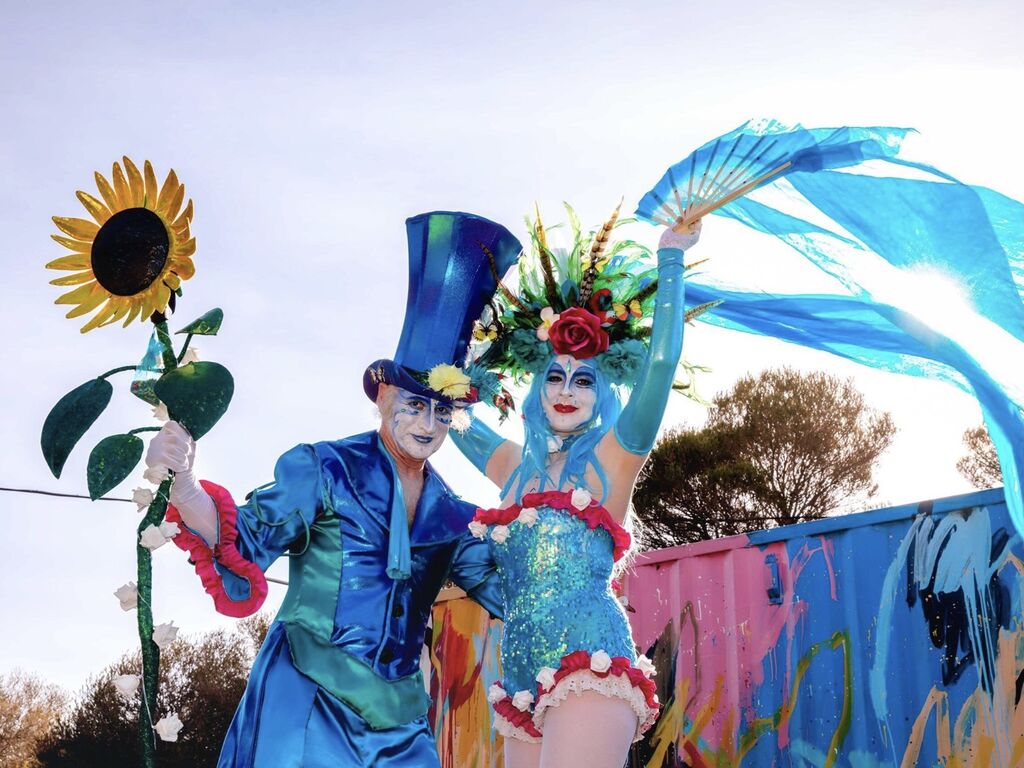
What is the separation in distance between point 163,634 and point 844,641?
10.1 feet

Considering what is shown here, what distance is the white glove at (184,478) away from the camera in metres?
2.55

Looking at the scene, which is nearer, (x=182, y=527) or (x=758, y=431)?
(x=182, y=527)

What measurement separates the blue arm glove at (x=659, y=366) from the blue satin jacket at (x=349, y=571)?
0.58 meters

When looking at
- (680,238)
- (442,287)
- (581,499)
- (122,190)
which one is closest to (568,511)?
(581,499)

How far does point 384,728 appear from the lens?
2.65m

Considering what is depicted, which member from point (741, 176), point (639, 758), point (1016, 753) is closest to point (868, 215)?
point (741, 176)

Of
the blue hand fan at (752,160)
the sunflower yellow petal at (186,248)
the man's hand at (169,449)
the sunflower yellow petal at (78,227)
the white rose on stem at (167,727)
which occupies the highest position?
the blue hand fan at (752,160)

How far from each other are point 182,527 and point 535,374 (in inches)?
46.4

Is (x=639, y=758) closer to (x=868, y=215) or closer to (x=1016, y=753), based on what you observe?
(x=1016, y=753)

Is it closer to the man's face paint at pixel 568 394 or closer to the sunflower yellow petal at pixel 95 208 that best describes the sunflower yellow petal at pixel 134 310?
the sunflower yellow petal at pixel 95 208

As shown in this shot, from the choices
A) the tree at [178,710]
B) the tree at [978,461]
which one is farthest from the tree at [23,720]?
the tree at [978,461]

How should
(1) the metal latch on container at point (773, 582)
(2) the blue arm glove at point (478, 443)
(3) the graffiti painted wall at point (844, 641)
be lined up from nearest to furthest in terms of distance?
(2) the blue arm glove at point (478, 443) < (3) the graffiti painted wall at point (844, 641) < (1) the metal latch on container at point (773, 582)

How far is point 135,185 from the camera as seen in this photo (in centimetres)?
266

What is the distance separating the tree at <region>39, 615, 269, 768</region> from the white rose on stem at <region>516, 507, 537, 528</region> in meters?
12.8
